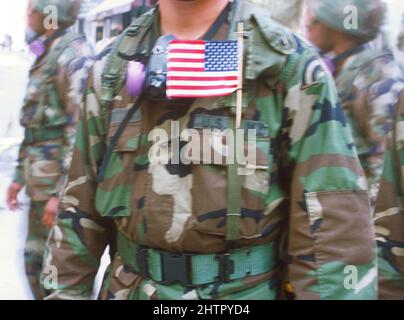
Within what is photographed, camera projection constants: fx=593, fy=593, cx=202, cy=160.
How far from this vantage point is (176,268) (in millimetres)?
1184

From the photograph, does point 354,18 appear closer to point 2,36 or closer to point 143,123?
point 143,123

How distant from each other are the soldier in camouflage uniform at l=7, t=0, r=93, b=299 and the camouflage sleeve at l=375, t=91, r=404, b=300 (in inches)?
37.3

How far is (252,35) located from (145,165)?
0.34 metres

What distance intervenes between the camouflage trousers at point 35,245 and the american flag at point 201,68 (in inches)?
38.3

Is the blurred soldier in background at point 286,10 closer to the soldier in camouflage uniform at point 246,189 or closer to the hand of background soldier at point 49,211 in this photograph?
the soldier in camouflage uniform at point 246,189

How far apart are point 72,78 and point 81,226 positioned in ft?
2.30

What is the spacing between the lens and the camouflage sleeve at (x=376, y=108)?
5.49ft

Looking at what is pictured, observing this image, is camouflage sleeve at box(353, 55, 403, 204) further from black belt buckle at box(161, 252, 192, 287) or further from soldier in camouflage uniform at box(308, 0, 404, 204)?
black belt buckle at box(161, 252, 192, 287)

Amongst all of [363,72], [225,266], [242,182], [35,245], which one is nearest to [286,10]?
[363,72]

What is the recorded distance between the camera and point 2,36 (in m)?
1.91

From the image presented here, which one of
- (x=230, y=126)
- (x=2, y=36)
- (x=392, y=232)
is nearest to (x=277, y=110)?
(x=230, y=126)

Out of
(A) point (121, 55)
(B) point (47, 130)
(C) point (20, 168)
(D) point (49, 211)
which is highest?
(A) point (121, 55)

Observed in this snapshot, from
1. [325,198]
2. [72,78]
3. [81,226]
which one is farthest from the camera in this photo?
[72,78]

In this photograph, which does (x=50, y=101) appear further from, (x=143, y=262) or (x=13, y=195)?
(x=143, y=262)
